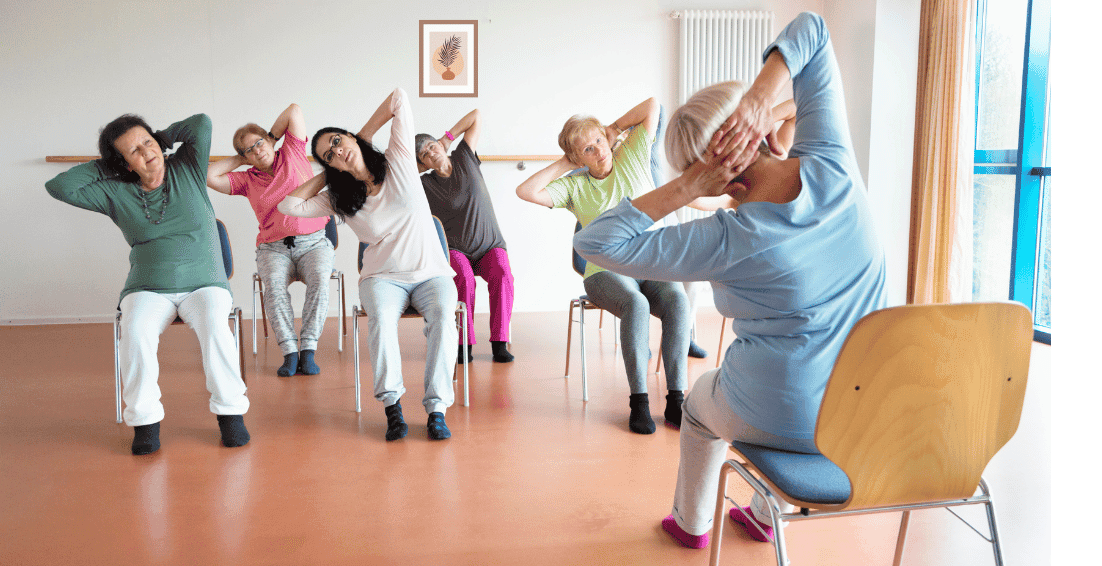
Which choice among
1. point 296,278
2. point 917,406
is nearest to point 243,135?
point 296,278

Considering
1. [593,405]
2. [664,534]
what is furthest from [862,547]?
[593,405]

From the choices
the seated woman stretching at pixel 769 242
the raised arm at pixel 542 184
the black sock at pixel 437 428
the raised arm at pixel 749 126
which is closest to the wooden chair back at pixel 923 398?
the seated woman stretching at pixel 769 242

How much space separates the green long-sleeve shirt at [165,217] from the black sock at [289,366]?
85 centimetres

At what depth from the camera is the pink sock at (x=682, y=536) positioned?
1788 mm

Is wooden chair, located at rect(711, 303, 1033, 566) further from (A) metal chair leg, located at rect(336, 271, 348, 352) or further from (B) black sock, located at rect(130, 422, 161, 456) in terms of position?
(A) metal chair leg, located at rect(336, 271, 348, 352)

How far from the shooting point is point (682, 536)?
1.81m

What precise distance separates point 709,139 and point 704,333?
322 centimetres

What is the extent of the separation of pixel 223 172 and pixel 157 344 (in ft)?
3.99

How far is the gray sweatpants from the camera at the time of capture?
3.67 meters

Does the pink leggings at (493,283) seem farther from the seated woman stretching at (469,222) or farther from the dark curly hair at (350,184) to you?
the dark curly hair at (350,184)

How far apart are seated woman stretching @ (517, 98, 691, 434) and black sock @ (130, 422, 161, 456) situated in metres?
1.59

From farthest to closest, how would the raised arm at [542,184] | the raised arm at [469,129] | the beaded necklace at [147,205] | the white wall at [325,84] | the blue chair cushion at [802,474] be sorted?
the white wall at [325,84] → the raised arm at [469,129] → the raised arm at [542,184] → the beaded necklace at [147,205] → the blue chair cushion at [802,474]

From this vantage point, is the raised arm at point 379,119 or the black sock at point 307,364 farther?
the black sock at point 307,364

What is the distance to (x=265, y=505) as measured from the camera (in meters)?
2.07
